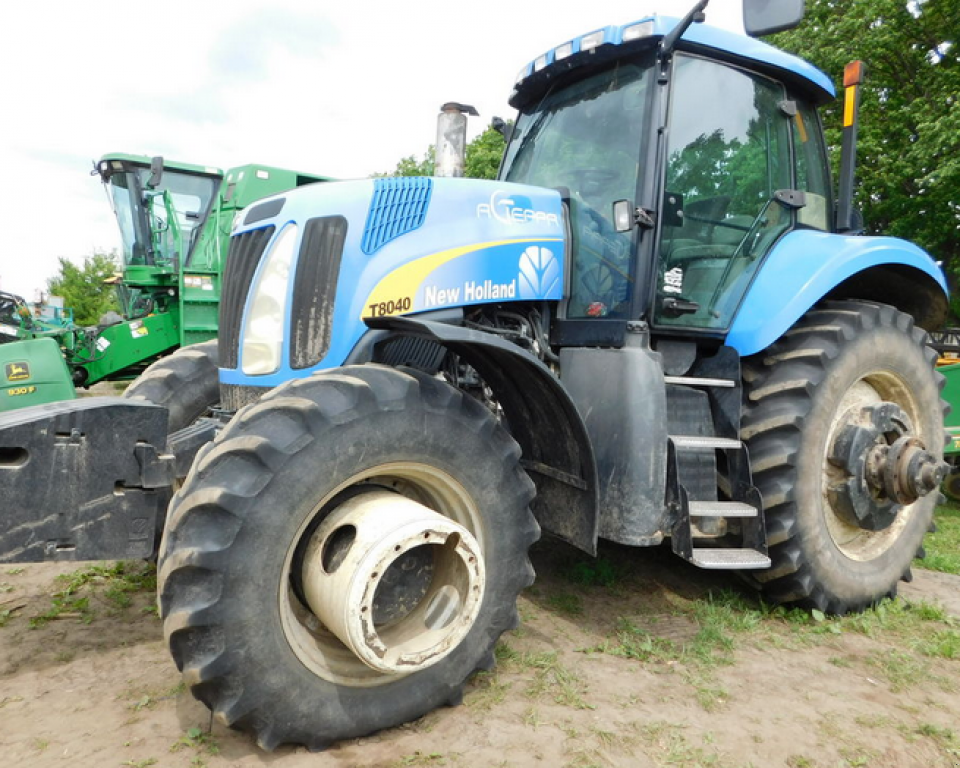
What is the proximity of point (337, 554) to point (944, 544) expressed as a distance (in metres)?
5.08

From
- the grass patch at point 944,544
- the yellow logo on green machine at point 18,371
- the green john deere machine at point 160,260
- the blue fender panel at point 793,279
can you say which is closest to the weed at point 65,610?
the blue fender panel at point 793,279

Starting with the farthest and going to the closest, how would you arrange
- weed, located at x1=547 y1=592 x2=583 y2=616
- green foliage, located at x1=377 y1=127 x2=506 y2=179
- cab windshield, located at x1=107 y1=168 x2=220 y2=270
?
Result: green foliage, located at x1=377 y1=127 x2=506 y2=179 < cab windshield, located at x1=107 y1=168 x2=220 y2=270 < weed, located at x1=547 y1=592 x2=583 y2=616

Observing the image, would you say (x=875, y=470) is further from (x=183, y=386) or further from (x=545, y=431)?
(x=183, y=386)

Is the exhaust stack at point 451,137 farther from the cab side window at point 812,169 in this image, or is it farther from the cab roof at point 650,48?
the cab side window at point 812,169

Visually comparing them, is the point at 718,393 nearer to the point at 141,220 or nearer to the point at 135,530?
the point at 135,530

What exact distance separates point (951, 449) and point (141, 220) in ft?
34.6

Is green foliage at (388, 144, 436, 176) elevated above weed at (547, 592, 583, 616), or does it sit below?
above

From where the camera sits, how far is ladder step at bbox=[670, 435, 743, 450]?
3.23 metres

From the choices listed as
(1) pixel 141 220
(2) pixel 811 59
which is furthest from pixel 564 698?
(2) pixel 811 59

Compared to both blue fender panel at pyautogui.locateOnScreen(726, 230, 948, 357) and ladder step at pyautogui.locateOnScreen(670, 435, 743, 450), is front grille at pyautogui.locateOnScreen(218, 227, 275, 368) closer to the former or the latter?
ladder step at pyautogui.locateOnScreen(670, 435, 743, 450)

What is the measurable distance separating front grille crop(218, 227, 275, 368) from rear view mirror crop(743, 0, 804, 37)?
2.12m

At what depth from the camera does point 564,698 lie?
8.95 ft

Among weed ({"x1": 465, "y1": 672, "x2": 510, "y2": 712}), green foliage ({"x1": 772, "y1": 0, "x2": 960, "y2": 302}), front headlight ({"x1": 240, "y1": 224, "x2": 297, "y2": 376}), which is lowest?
weed ({"x1": 465, "y1": 672, "x2": 510, "y2": 712})

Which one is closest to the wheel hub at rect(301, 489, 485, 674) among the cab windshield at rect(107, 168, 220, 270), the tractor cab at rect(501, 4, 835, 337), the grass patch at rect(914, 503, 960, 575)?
the tractor cab at rect(501, 4, 835, 337)
